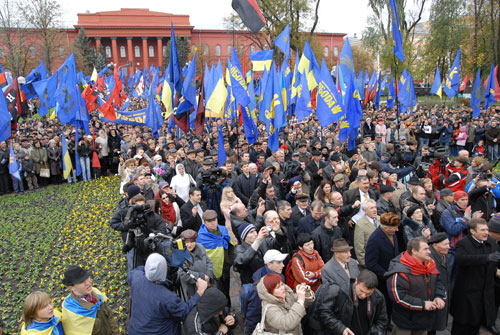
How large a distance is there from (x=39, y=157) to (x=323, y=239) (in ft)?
36.7

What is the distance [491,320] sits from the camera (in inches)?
180

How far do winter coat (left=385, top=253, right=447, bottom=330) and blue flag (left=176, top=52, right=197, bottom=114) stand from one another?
7.85 m

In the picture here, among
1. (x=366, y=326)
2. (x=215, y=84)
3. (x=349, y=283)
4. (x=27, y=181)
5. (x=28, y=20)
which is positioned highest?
(x=28, y=20)

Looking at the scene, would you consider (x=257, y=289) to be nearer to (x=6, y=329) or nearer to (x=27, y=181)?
(x=6, y=329)

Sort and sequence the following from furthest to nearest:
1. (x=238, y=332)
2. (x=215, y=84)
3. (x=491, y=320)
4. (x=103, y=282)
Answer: (x=215, y=84)
(x=103, y=282)
(x=238, y=332)
(x=491, y=320)

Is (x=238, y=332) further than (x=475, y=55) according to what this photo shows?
No

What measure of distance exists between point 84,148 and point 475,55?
30.1 meters

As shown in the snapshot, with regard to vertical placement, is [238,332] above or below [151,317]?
below

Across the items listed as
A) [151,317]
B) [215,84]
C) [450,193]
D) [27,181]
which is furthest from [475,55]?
[151,317]

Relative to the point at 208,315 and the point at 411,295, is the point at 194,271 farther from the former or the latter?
the point at 411,295

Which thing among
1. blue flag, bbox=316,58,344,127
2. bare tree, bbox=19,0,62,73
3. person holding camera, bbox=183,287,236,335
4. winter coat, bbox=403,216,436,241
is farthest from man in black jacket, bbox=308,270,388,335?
bare tree, bbox=19,0,62,73

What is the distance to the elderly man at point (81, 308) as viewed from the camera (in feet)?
11.2

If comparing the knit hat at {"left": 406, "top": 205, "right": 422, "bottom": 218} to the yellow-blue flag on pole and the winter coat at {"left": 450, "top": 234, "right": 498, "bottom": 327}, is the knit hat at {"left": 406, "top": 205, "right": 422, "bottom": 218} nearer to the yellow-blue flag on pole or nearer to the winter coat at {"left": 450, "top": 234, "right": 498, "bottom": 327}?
the winter coat at {"left": 450, "top": 234, "right": 498, "bottom": 327}

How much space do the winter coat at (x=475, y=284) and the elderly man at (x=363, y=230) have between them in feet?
3.37
